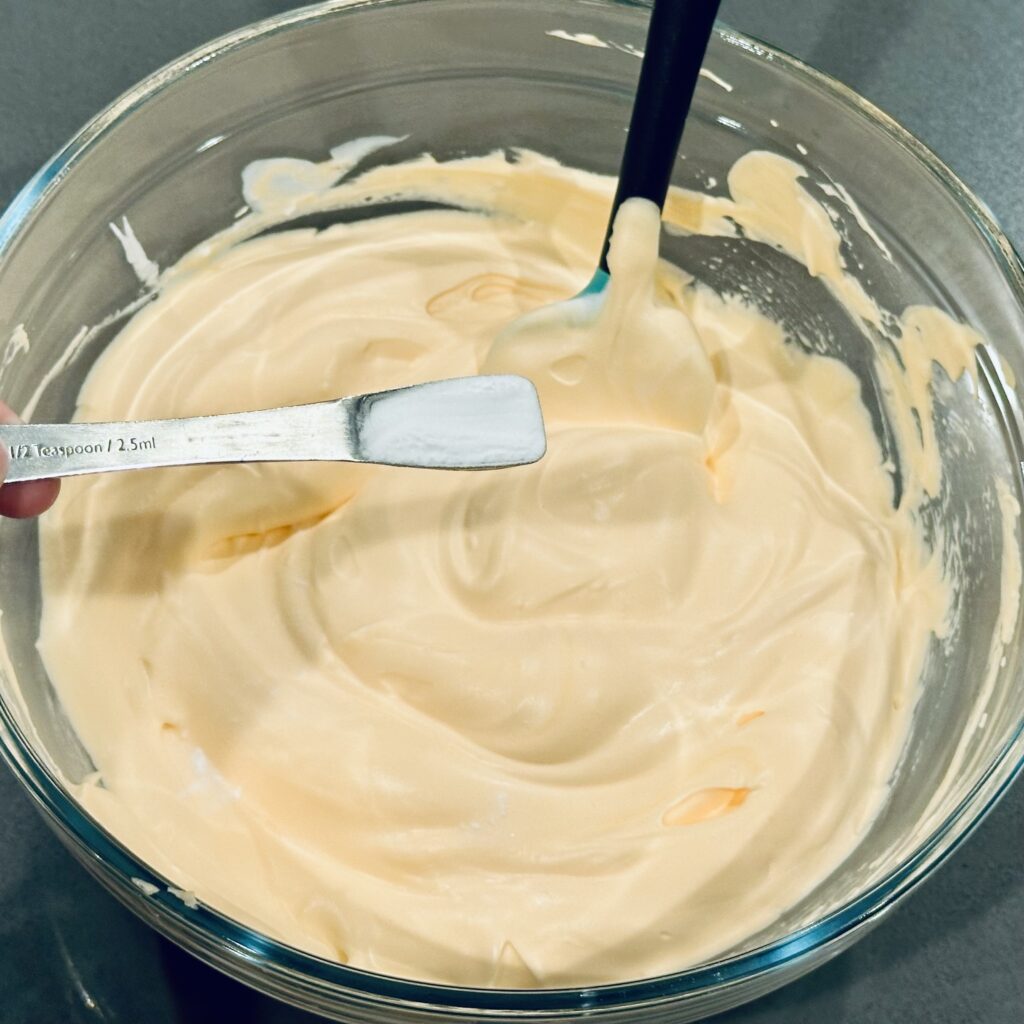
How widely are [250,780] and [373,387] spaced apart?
50 centimetres

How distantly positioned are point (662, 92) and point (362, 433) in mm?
429

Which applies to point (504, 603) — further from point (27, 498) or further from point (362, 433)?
point (27, 498)

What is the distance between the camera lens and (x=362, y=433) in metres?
0.92

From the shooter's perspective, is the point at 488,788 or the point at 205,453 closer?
the point at 205,453

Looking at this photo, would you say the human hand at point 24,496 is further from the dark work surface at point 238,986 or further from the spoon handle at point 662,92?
the spoon handle at point 662,92

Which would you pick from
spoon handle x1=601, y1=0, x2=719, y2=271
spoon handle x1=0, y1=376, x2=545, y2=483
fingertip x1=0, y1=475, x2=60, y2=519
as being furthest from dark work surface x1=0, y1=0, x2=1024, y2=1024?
spoon handle x1=601, y1=0, x2=719, y2=271

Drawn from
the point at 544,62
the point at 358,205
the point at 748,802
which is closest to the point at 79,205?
the point at 358,205

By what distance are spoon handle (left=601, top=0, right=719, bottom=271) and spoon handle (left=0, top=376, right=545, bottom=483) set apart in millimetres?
294

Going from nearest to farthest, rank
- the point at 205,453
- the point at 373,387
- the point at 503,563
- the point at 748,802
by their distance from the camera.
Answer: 1. the point at 205,453
2. the point at 748,802
3. the point at 503,563
4. the point at 373,387

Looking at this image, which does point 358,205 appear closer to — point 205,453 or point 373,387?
point 373,387

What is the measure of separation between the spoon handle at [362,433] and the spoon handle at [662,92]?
0.29 m

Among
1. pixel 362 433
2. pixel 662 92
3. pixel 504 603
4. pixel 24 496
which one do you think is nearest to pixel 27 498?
pixel 24 496

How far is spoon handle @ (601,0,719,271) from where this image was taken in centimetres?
92

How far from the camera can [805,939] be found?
2.61ft
